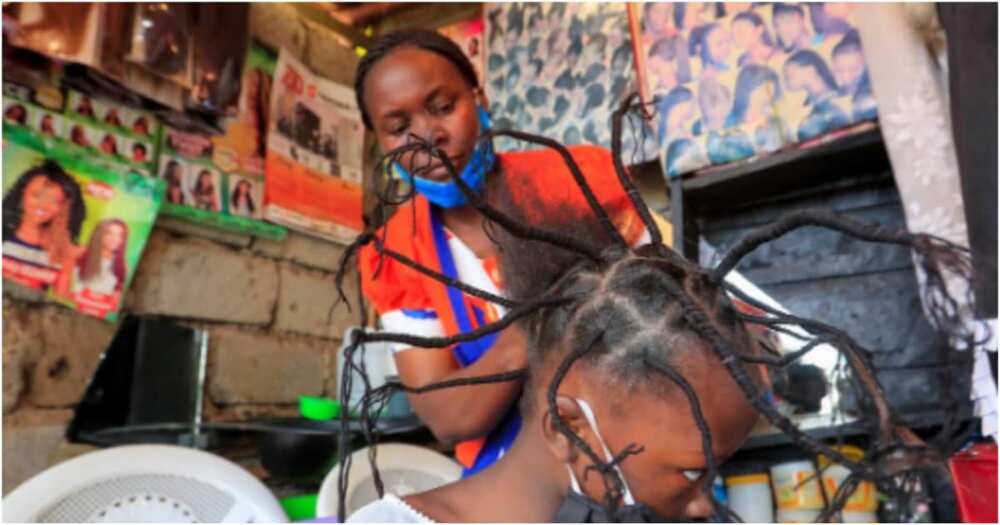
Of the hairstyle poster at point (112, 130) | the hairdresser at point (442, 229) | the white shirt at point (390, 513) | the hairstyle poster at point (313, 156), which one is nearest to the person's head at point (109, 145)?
the hairstyle poster at point (112, 130)

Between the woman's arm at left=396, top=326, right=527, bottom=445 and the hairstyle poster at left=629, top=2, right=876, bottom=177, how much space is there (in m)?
0.96

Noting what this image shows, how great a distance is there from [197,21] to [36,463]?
4.19 ft

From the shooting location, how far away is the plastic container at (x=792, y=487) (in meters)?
1.58

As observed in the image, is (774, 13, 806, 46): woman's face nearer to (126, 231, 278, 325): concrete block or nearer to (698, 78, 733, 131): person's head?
(698, 78, 733, 131): person's head

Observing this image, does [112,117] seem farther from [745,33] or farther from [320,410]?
[745,33]

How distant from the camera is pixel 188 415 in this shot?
2.16 m

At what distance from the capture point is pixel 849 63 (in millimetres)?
1749

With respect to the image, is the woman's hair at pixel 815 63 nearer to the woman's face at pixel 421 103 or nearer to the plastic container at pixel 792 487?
the plastic container at pixel 792 487

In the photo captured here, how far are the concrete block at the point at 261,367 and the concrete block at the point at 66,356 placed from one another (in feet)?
1.17

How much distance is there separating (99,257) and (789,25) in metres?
1.93

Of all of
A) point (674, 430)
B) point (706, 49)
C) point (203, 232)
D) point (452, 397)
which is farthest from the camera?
point (203, 232)

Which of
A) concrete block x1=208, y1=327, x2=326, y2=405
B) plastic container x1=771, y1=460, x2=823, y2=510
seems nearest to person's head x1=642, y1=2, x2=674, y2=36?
plastic container x1=771, y1=460, x2=823, y2=510

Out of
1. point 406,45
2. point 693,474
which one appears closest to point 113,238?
point 406,45

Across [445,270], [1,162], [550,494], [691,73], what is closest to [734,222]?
[691,73]
